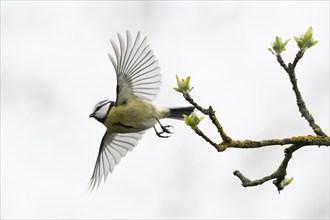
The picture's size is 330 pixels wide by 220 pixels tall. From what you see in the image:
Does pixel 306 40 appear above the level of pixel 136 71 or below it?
above

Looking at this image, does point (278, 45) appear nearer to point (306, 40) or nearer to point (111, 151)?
point (306, 40)

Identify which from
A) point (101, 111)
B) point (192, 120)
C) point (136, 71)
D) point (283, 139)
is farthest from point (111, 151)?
point (283, 139)

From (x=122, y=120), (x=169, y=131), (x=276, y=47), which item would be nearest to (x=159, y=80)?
(x=169, y=131)

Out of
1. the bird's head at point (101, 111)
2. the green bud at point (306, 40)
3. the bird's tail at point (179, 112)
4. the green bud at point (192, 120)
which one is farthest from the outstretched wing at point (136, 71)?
the green bud at point (306, 40)

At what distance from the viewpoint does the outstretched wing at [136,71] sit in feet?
9.97

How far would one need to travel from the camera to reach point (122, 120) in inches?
135

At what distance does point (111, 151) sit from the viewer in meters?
3.98

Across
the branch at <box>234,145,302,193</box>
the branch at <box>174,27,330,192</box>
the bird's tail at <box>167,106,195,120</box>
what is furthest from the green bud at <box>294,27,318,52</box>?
the bird's tail at <box>167,106,195,120</box>

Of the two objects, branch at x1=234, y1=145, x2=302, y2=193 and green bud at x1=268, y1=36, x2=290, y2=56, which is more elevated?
green bud at x1=268, y1=36, x2=290, y2=56

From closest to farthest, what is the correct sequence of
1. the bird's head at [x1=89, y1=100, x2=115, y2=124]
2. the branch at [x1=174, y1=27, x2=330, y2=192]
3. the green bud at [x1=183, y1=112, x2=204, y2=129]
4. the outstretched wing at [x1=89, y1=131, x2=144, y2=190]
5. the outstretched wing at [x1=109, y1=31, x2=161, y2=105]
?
the branch at [x1=174, y1=27, x2=330, y2=192] < the green bud at [x1=183, y1=112, x2=204, y2=129] < the outstretched wing at [x1=109, y1=31, x2=161, y2=105] < the bird's head at [x1=89, y1=100, x2=115, y2=124] < the outstretched wing at [x1=89, y1=131, x2=144, y2=190]

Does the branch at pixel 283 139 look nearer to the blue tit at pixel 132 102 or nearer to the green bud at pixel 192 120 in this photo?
the green bud at pixel 192 120

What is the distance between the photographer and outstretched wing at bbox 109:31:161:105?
9.97 feet

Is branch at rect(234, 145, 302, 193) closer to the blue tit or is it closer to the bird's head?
the blue tit

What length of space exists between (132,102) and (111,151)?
24.8 inches
